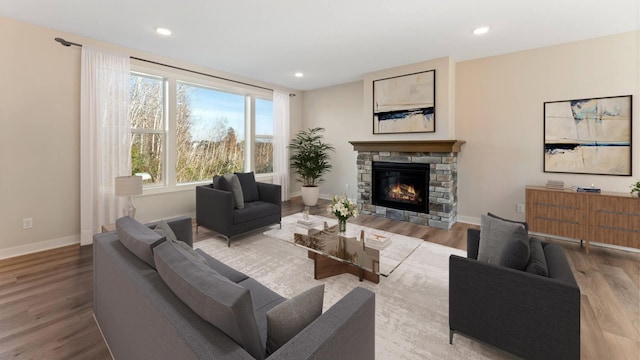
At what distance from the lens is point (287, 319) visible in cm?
99

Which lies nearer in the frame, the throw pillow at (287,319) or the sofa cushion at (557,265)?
the throw pillow at (287,319)

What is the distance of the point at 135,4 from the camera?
2697 millimetres

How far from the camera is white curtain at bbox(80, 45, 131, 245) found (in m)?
3.48

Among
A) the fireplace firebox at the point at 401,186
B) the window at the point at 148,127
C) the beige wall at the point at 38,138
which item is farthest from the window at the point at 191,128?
A: the fireplace firebox at the point at 401,186

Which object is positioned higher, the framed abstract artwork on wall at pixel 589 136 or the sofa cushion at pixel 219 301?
the framed abstract artwork on wall at pixel 589 136

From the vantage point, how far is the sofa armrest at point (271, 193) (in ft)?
13.6

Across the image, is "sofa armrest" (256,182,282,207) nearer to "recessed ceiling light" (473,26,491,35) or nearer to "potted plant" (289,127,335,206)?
"potted plant" (289,127,335,206)

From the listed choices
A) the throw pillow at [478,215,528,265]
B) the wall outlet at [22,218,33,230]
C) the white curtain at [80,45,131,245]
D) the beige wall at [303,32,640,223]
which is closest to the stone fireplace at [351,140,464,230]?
the beige wall at [303,32,640,223]

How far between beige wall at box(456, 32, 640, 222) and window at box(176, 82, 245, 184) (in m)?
4.18

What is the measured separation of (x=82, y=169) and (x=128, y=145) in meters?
0.61

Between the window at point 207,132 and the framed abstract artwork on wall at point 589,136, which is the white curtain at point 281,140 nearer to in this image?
the window at point 207,132

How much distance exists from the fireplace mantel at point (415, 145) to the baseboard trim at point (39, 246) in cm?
462

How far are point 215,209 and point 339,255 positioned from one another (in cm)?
199

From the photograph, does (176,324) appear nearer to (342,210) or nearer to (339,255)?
(339,255)
